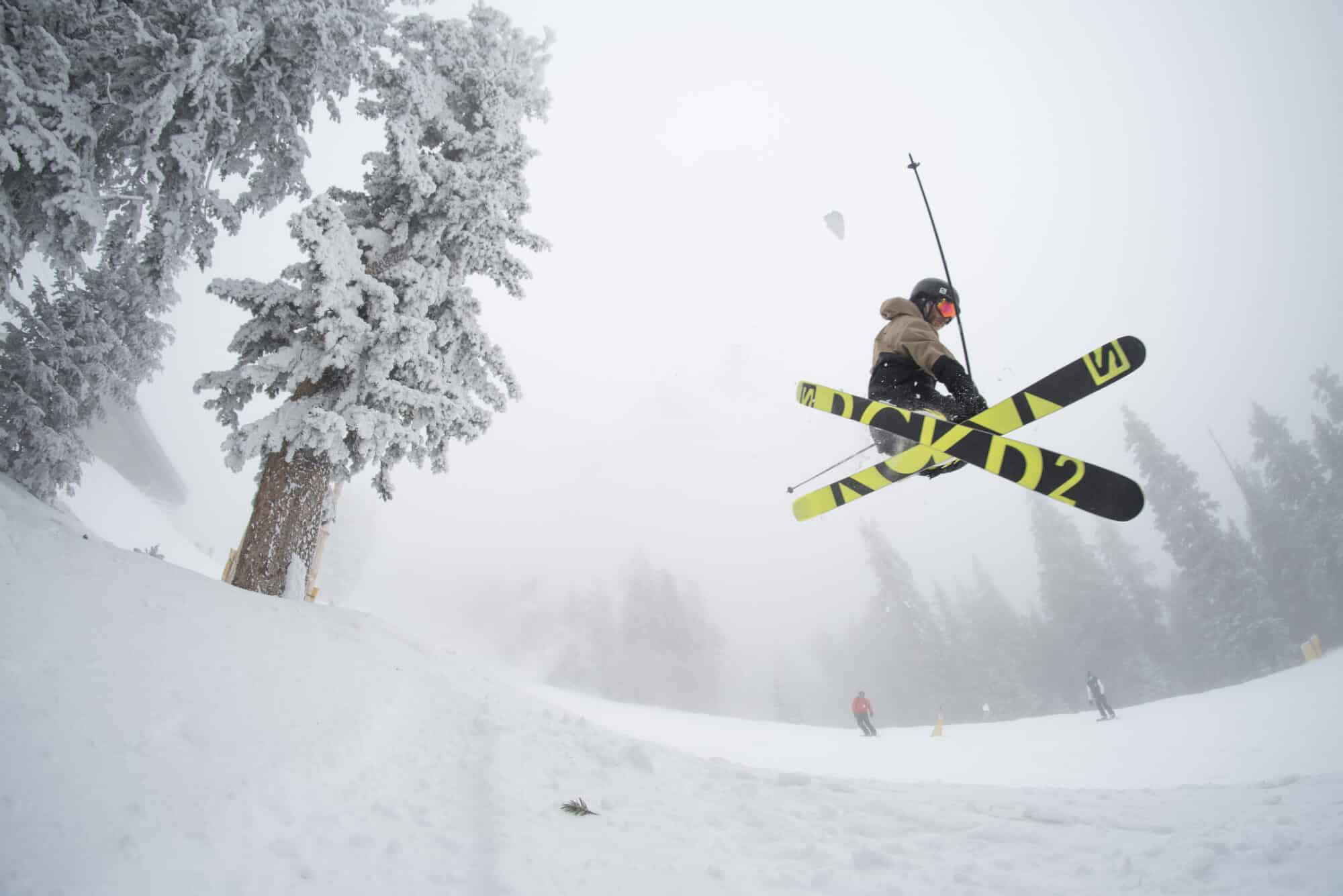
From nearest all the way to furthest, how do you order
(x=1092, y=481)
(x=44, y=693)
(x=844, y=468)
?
1. (x=44, y=693)
2. (x=1092, y=481)
3. (x=844, y=468)

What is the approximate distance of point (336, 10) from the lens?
21.5ft

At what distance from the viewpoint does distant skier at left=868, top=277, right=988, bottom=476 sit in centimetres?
435

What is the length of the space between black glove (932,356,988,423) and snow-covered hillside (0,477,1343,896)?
3110 millimetres

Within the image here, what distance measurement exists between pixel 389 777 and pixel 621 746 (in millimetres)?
2411

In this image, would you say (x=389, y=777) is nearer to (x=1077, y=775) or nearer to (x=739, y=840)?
(x=739, y=840)

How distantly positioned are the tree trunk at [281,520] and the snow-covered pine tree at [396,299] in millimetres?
18

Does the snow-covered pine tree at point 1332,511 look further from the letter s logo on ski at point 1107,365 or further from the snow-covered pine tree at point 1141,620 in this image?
the letter s logo on ski at point 1107,365

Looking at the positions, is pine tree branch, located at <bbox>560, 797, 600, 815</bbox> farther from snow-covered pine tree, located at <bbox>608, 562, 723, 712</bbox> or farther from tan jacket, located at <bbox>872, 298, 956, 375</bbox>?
snow-covered pine tree, located at <bbox>608, 562, 723, 712</bbox>

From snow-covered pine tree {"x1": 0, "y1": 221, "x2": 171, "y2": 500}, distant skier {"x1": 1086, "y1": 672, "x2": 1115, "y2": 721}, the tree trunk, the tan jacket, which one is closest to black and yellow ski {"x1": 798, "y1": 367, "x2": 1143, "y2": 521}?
the tan jacket

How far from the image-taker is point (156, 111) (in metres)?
5.94

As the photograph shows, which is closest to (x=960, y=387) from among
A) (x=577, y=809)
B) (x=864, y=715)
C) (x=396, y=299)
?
(x=577, y=809)

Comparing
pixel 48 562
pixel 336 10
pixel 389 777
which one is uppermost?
pixel 336 10

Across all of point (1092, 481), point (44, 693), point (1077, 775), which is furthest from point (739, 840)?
point (1077, 775)

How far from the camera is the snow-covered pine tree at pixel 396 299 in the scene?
20.5 ft
